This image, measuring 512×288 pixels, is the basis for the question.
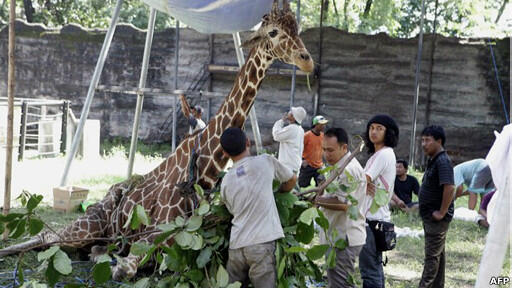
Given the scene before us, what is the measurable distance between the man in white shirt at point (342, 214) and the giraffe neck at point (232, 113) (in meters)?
1.34

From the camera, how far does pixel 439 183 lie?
5.19m

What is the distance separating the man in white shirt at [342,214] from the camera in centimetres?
439

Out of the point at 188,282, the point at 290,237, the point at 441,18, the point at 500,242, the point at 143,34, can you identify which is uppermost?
the point at 441,18

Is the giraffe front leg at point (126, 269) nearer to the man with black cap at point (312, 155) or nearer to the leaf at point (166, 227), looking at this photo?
the leaf at point (166, 227)

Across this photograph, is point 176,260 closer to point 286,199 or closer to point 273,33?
point 286,199

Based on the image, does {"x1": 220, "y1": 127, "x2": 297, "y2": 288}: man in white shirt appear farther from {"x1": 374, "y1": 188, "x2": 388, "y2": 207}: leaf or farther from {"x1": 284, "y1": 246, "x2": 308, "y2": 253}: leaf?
{"x1": 374, "y1": 188, "x2": 388, "y2": 207}: leaf

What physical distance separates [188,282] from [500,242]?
206 centimetres

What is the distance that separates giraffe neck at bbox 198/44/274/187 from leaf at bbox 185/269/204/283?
155cm

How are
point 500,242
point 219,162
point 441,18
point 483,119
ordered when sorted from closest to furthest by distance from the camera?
point 500,242 → point 219,162 → point 483,119 → point 441,18

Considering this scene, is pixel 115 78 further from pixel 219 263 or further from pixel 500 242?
pixel 500 242

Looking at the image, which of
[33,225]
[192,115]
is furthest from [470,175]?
[33,225]

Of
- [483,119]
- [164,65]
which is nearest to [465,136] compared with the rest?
[483,119]

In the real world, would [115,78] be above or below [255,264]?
above

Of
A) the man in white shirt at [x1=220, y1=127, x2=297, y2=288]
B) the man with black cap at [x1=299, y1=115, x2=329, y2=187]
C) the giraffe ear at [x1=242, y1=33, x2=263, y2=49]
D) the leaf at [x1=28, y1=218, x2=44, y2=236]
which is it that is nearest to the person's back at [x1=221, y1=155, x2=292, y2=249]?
the man in white shirt at [x1=220, y1=127, x2=297, y2=288]
